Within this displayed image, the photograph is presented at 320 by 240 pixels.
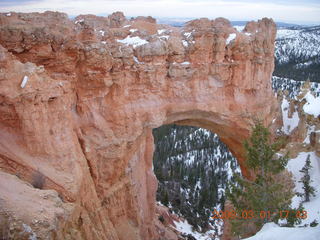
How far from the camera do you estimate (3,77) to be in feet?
24.2

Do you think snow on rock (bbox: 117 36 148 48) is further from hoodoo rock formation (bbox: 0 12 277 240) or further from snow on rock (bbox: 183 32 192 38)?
snow on rock (bbox: 183 32 192 38)

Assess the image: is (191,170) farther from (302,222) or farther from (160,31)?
(302,222)

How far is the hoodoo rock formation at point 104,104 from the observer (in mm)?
7578

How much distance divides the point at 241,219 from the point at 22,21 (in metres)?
9.63

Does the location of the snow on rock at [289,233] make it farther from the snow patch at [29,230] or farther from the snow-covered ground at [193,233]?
the snow-covered ground at [193,233]

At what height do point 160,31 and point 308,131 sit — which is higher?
point 160,31

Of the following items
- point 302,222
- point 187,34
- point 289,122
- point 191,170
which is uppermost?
point 187,34

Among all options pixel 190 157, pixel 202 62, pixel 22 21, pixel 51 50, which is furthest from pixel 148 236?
pixel 190 157

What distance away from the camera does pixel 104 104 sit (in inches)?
440

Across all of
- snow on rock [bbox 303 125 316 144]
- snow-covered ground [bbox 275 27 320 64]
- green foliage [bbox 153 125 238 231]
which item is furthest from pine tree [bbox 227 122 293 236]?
snow-covered ground [bbox 275 27 320 64]

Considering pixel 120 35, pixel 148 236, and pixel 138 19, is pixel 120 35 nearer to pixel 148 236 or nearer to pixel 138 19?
pixel 138 19

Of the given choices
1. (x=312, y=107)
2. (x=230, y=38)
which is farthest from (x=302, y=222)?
(x=312, y=107)

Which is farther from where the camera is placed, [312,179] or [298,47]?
[298,47]

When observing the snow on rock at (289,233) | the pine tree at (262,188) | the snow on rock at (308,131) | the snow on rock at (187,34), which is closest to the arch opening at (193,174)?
the pine tree at (262,188)
